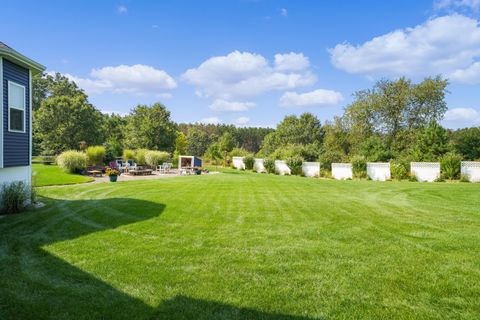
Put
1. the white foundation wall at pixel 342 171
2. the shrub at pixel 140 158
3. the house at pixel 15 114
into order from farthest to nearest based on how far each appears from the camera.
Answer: the shrub at pixel 140 158
the white foundation wall at pixel 342 171
the house at pixel 15 114

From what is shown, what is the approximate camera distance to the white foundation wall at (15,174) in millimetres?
7188

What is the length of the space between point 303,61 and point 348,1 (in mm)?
8566

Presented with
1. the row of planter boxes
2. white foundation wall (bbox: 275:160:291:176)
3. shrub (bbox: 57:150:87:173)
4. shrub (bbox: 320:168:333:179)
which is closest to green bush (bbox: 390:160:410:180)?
the row of planter boxes

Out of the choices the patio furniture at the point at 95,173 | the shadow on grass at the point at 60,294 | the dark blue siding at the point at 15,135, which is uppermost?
the dark blue siding at the point at 15,135

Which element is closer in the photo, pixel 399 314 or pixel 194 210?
pixel 399 314

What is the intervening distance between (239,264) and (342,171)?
1778 cm

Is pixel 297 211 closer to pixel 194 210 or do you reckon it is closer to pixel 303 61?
pixel 194 210

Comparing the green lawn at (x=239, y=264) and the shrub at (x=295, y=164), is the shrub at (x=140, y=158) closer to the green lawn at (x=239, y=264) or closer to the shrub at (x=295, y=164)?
the shrub at (x=295, y=164)

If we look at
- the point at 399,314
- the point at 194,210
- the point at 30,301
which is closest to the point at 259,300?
the point at 399,314

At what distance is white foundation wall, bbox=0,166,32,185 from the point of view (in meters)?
7.19

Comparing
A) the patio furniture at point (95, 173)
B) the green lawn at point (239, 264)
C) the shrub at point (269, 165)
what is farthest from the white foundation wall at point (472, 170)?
the patio furniture at point (95, 173)

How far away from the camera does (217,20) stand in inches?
570

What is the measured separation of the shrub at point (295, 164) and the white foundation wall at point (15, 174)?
17.4 meters

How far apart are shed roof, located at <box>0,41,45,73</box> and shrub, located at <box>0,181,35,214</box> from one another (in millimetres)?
3001
